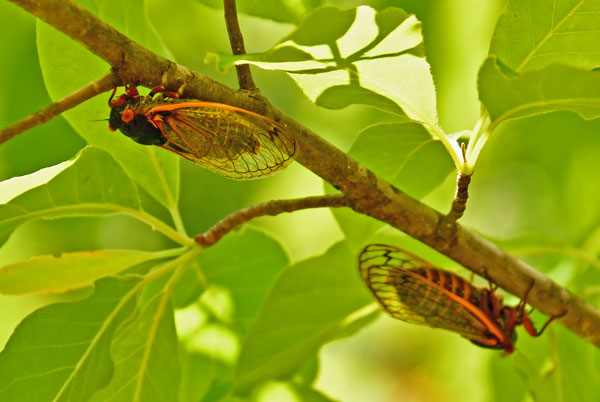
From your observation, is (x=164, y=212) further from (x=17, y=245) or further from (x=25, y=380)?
(x=25, y=380)

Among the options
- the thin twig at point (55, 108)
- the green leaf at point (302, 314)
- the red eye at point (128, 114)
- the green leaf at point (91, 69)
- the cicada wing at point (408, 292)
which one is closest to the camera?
the thin twig at point (55, 108)

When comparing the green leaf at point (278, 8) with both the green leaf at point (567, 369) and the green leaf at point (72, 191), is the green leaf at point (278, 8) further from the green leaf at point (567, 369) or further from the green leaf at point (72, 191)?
the green leaf at point (567, 369)

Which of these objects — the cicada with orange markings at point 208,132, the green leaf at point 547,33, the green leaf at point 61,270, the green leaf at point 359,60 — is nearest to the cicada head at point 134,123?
the cicada with orange markings at point 208,132

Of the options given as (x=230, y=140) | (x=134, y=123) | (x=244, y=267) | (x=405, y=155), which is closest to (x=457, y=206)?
(x=405, y=155)

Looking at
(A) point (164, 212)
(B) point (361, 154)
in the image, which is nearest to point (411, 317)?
(B) point (361, 154)

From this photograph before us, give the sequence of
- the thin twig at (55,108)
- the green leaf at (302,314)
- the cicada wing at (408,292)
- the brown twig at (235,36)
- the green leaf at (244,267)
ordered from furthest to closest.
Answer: the green leaf at (244,267) → the green leaf at (302,314) → the cicada wing at (408,292) → the brown twig at (235,36) → the thin twig at (55,108)

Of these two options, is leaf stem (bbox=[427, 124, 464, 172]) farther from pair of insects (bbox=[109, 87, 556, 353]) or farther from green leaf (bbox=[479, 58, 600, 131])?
pair of insects (bbox=[109, 87, 556, 353])
